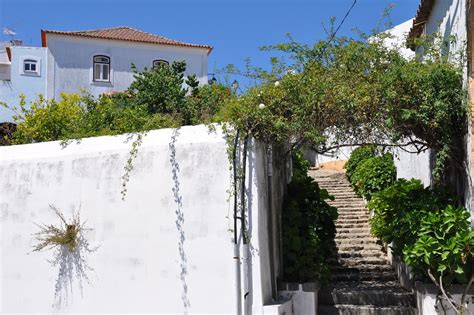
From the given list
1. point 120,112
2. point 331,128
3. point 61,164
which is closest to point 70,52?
point 120,112

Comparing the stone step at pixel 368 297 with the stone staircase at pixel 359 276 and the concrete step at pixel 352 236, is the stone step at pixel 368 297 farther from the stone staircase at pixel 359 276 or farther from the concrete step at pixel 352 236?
the concrete step at pixel 352 236

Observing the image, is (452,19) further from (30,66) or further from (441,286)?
(30,66)

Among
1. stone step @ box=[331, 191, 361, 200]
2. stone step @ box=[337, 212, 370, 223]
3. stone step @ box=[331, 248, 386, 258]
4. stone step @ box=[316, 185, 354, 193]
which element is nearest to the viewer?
stone step @ box=[331, 248, 386, 258]

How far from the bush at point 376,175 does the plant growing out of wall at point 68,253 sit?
976 cm

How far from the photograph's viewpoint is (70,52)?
3028cm

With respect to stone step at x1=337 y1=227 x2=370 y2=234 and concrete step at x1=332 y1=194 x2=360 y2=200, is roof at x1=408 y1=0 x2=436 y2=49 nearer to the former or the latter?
stone step at x1=337 y1=227 x2=370 y2=234

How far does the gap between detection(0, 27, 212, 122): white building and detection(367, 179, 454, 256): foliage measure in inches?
839

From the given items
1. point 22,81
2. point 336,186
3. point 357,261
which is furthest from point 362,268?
point 22,81

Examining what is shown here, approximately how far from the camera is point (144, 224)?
9.20 m

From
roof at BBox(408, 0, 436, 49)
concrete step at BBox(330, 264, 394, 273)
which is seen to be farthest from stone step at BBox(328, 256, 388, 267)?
roof at BBox(408, 0, 436, 49)

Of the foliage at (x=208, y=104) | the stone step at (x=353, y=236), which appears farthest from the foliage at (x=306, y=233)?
the stone step at (x=353, y=236)

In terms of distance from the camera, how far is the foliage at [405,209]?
29.7 feet

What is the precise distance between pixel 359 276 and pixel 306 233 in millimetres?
3028

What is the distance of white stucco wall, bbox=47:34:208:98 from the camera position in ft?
99.0
